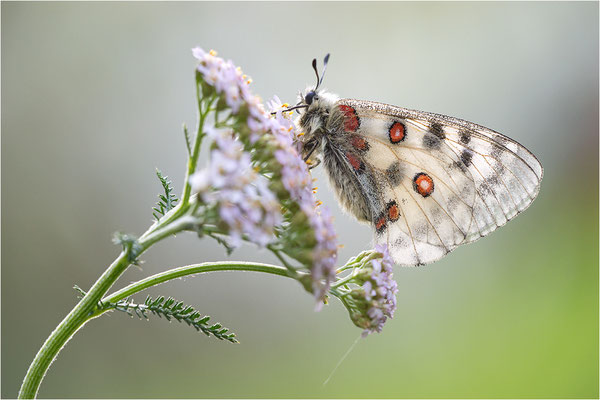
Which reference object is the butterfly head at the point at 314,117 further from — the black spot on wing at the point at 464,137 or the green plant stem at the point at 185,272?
the green plant stem at the point at 185,272

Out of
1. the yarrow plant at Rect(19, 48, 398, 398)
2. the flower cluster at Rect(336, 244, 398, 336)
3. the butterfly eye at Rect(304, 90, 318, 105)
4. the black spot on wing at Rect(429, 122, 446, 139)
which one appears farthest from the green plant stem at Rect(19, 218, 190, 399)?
the black spot on wing at Rect(429, 122, 446, 139)

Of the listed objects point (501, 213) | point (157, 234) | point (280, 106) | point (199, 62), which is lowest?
point (157, 234)

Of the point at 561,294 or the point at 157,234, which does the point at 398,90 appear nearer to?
the point at 561,294

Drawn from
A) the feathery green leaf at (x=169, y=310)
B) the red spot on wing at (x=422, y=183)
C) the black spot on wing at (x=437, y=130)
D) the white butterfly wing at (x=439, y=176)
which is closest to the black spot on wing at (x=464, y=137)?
the white butterfly wing at (x=439, y=176)

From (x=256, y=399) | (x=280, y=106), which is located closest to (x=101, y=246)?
(x=256, y=399)

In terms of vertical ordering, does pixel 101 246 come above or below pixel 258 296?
below

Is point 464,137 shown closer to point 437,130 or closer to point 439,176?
point 437,130
